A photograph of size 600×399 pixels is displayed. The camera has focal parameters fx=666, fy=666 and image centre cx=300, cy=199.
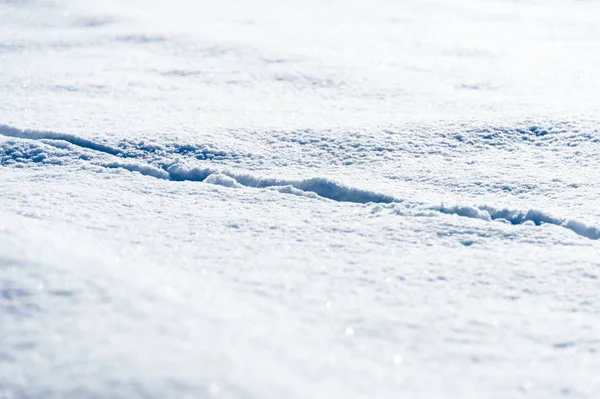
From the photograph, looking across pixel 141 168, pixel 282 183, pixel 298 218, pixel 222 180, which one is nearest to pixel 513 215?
pixel 298 218

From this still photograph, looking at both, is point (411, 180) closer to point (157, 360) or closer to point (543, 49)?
point (157, 360)

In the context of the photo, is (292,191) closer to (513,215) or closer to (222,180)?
(222,180)

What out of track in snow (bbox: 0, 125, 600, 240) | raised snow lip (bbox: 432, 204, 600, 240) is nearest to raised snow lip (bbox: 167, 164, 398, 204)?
track in snow (bbox: 0, 125, 600, 240)

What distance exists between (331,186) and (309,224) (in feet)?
1.16

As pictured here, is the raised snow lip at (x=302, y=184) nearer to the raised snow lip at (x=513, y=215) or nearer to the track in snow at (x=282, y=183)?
the track in snow at (x=282, y=183)

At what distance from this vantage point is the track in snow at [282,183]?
2.24m

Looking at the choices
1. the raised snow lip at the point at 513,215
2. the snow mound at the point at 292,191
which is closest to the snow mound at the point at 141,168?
the snow mound at the point at 292,191

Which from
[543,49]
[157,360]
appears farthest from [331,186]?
[543,49]

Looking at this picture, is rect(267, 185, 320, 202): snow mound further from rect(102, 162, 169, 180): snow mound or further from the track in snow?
rect(102, 162, 169, 180): snow mound

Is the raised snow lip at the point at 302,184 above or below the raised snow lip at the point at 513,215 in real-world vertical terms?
above

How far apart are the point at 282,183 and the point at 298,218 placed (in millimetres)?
349

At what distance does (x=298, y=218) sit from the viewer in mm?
2229

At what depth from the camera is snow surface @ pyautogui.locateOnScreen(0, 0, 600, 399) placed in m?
1.41

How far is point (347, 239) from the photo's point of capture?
206cm
